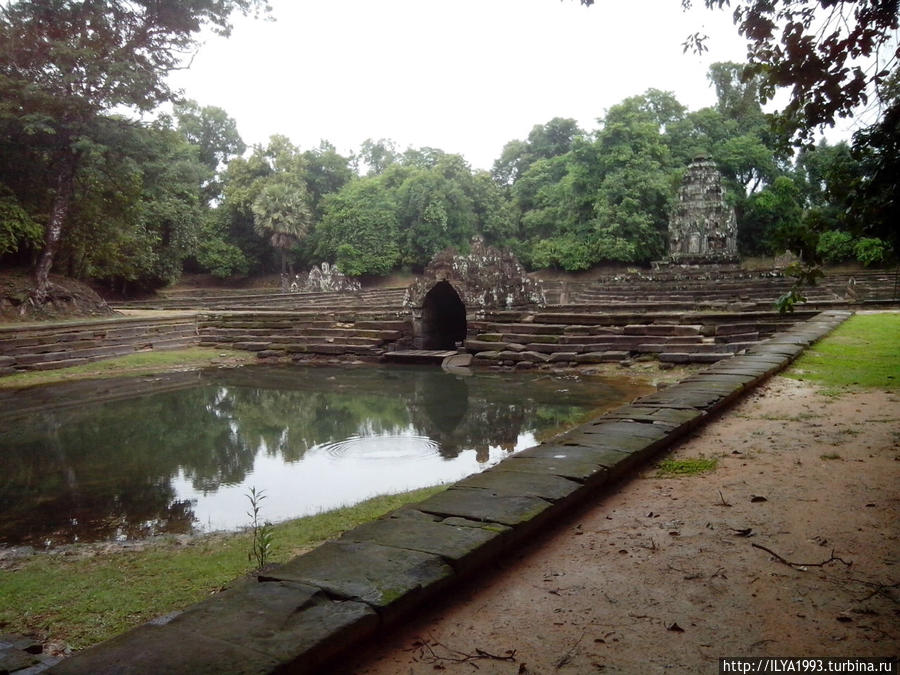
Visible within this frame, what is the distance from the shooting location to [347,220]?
1597 inches

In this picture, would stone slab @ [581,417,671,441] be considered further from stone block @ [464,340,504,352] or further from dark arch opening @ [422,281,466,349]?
dark arch opening @ [422,281,466,349]

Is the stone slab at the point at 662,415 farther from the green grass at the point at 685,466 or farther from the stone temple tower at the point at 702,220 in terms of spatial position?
the stone temple tower at the point at 702,220

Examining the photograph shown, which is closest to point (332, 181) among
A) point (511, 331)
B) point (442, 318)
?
point (442, 318)

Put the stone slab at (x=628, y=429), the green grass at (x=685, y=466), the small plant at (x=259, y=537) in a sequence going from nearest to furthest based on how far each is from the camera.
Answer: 1. the small plant at (x=259, y=537)
2. the green grass at (x=685, y=466)
3. the stone slab at (x=628, y=429)

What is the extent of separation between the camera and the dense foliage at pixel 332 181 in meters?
10.2

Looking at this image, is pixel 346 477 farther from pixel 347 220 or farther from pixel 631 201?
pixel 347 220

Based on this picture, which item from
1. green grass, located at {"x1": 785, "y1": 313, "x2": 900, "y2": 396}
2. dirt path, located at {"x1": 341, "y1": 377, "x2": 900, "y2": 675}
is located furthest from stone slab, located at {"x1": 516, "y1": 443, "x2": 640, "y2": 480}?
green grass, located at {"x1": 785, "y1": 313, "x2": 900, "y2": 396}

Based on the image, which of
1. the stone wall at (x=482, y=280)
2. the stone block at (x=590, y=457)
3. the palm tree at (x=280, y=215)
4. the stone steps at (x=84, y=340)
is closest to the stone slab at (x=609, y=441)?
the stone block at (x=590, y=457)

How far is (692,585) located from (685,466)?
1.76 metres

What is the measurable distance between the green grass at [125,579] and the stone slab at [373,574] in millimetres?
1254

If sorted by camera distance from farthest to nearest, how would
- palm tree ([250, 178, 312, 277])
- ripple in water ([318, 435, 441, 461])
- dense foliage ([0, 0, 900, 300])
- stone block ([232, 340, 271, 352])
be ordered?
palm tree ([250, 178, 312, 277]) → stone block ([232, 340, 271, 352]) → dense foliage ([0, 0, 900, 300]) → ripple in water ([318, 435, 441, 461])

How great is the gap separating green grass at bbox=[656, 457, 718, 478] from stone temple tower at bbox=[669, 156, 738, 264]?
24.9 metres

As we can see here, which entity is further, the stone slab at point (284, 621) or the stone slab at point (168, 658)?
the stone slab at point (284, 621)

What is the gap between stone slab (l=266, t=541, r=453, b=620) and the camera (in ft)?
7.09
